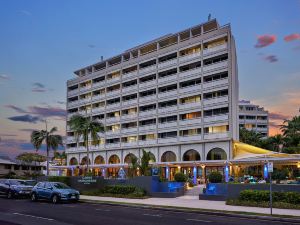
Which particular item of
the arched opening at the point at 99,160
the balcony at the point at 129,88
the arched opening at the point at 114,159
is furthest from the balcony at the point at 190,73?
the arched opening at the point at 99,160

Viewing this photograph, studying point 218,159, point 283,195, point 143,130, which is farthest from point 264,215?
point 143,130

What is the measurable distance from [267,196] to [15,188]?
22410 mm

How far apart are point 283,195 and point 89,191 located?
68.6 feet

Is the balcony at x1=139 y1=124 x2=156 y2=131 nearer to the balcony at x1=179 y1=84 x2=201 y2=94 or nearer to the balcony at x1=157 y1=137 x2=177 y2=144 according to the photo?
the balcony at x1=157 y1=137 x2=177 y2=144

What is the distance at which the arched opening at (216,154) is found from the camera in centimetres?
6238

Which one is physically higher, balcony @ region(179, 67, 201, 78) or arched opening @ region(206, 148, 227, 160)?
balcony @ region(179, 67, 201, 78)

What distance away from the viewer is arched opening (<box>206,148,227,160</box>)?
62375 millimetres

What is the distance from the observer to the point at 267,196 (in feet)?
87.6

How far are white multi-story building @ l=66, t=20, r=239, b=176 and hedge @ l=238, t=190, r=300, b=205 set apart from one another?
32.6 m

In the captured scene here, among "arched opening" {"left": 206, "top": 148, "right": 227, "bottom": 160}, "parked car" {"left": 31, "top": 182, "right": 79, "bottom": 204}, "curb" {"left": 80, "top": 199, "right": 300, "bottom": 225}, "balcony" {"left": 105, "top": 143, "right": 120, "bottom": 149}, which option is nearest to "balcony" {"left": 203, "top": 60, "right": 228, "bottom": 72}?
"arched opening" {"left": 206, "top": 148, "right": 227, "bottom": 160}

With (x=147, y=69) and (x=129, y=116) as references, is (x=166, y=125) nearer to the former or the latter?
(x=129, y=116)

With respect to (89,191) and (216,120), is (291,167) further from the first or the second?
(89,191)

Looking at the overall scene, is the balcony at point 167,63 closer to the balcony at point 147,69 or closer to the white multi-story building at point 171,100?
the white multi-story building at point 171,100

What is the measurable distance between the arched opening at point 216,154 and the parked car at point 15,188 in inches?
1329
